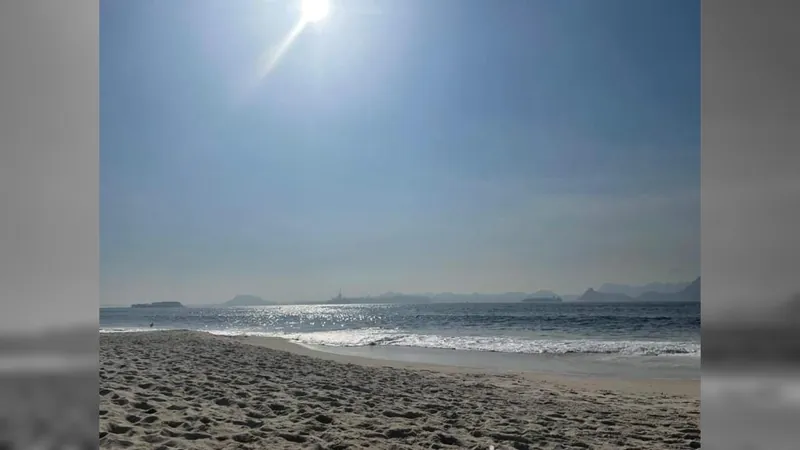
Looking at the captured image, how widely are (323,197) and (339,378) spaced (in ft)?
60.8

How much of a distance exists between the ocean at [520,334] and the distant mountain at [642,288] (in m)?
0.53

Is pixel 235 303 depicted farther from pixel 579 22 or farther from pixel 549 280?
pixel 579 22

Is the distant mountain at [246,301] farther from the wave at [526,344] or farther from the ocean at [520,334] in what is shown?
the wave at [526,344]

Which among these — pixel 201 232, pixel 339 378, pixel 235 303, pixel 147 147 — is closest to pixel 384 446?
pixel 339 378

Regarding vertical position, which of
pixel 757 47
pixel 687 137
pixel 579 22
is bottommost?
pixel 757 47

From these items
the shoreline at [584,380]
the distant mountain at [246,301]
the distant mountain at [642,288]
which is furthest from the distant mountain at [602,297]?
the distant mountain at [246,301]

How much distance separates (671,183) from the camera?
1792 cm

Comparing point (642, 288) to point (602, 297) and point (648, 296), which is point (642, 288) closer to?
point (648, 296)

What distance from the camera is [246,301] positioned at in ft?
90.9

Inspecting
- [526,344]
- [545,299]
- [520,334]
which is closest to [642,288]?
[545,299]

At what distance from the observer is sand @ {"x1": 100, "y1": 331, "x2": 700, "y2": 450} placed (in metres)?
3.21

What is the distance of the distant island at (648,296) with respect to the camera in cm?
1895

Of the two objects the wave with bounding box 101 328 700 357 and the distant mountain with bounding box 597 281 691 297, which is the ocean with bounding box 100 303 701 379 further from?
the distant mountain with bounding box 597 281 691 297

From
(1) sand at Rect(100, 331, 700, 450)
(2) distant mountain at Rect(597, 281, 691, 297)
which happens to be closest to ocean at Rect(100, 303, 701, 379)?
(2) distant mountain at Rect(597, 281, 691, 297)
